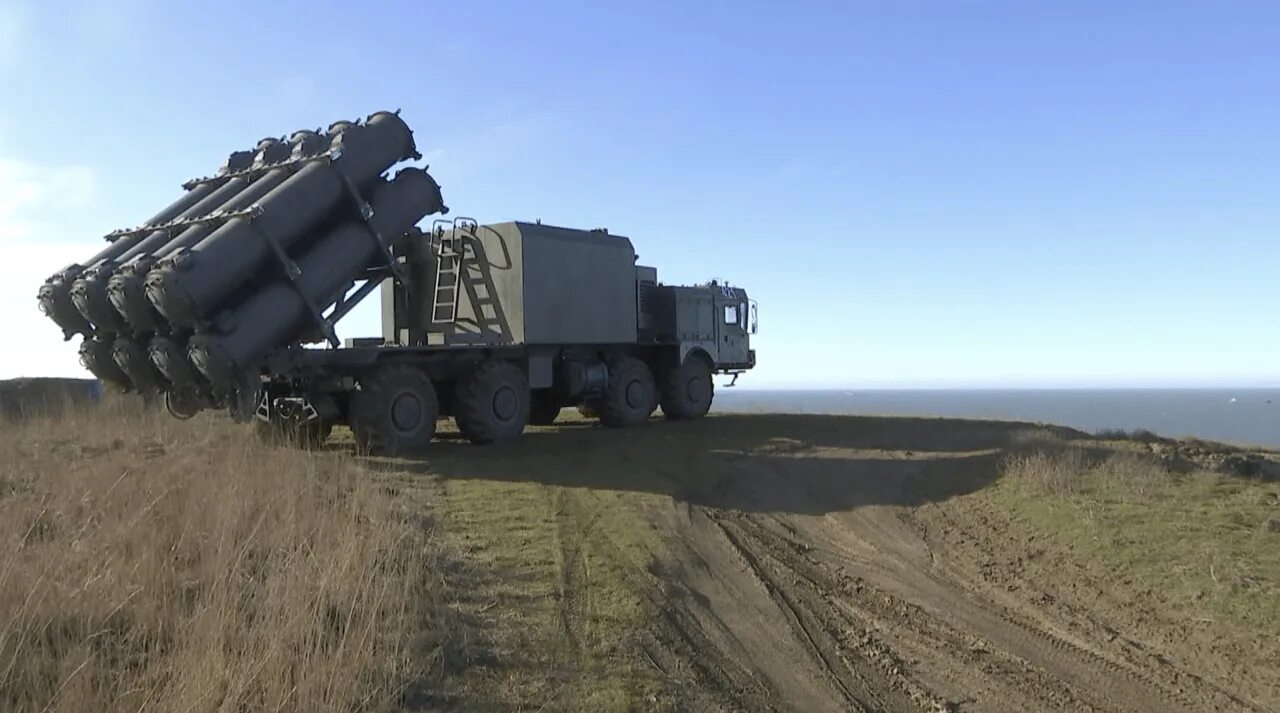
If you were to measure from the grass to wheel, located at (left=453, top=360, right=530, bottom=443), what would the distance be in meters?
8.52

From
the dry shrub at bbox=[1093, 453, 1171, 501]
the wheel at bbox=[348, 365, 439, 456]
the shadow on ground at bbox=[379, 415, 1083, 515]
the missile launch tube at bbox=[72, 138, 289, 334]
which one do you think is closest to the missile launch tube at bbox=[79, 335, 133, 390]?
the missile launch tube at bbox=[72, 138, 289, 334]

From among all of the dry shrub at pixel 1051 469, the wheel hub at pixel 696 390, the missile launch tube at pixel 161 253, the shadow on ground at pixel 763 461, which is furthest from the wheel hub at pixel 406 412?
the dry shrub at pixel 1051 469

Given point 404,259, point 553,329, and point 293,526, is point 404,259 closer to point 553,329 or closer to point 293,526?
point 553,329

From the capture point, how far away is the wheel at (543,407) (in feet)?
69.4

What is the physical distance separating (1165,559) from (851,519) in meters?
3.49

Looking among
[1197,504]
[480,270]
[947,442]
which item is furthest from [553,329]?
[1197,504]

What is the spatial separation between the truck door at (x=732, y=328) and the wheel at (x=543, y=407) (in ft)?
15.1

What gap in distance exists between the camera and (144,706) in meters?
4.38

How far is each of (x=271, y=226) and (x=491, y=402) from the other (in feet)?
16.6

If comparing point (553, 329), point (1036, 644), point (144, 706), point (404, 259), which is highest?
point (404, 259)

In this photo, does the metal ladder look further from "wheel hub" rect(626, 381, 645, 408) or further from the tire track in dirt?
the tire track in dirt

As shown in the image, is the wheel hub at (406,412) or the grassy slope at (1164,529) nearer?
the grassy slope at (1164,529)

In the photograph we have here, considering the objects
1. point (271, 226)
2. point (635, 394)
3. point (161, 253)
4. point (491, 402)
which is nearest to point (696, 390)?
point (635, 394)

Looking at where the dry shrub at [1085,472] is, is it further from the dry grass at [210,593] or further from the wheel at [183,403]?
the wheel at [183,403]
